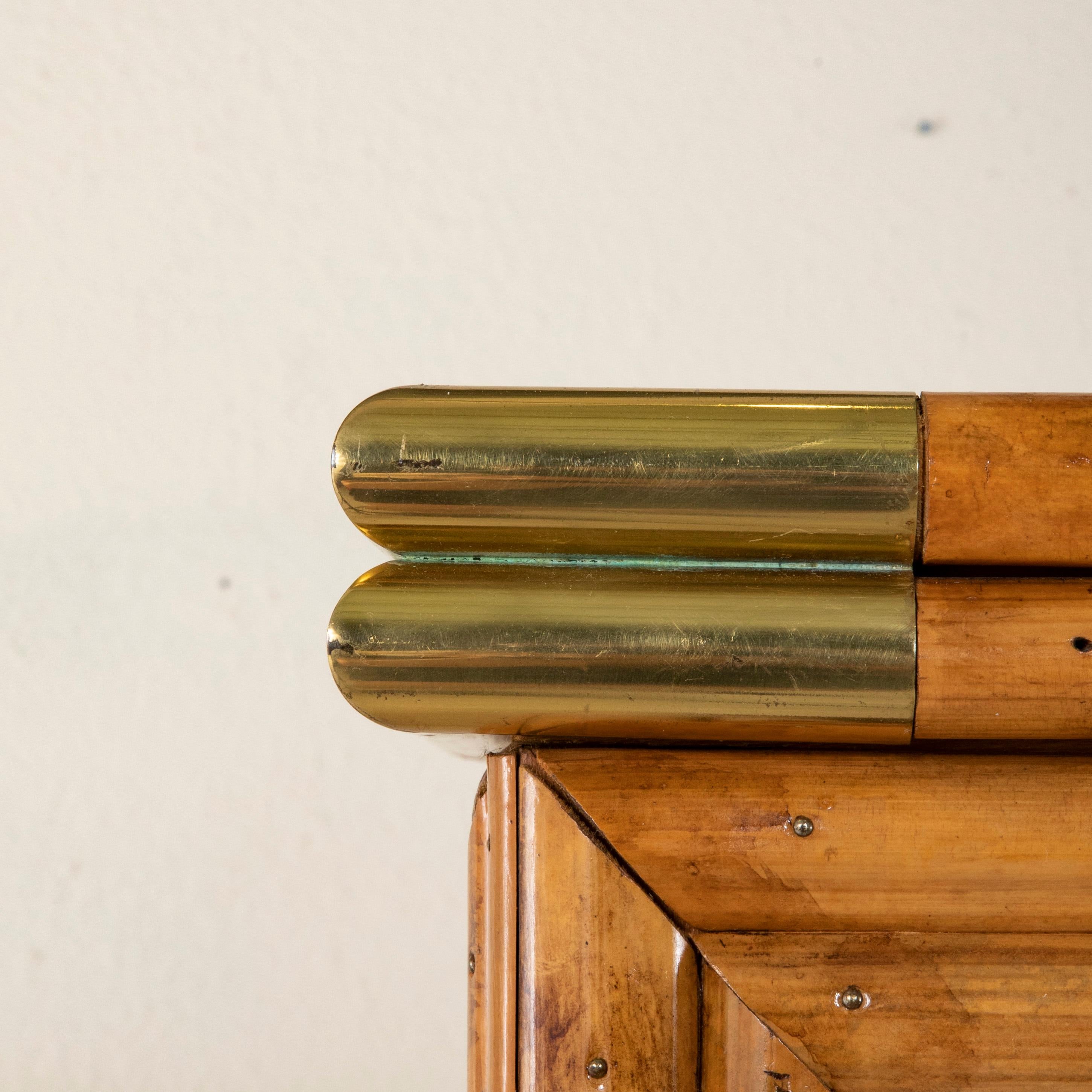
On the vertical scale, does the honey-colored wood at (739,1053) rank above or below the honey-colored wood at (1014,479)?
below

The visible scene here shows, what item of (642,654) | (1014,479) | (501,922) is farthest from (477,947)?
(1014,479)

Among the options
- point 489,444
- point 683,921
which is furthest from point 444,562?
point 683,921

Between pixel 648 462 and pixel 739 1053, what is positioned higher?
pixel 648 462

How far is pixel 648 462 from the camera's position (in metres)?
0.40

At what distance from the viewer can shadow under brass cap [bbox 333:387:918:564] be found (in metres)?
0.39

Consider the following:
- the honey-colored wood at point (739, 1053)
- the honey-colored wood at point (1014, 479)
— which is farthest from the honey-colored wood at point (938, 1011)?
the honey-colored wood at point (1014, 479)

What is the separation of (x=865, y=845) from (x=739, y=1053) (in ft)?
0.30

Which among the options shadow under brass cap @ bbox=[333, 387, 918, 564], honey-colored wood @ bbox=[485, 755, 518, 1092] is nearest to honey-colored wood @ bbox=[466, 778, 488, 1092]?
honey-colored wood @ bbox=[485, 755, 518, 1092]

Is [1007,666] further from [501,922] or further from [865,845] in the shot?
[501,922]

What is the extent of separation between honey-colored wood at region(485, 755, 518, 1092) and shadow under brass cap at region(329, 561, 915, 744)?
0.03 meters

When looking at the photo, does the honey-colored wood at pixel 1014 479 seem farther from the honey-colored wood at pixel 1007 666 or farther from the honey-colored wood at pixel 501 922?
the honey-colored wood at pixel 501 922

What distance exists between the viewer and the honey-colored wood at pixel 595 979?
39cm

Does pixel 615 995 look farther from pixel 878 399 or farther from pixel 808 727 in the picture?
pixel 878 399

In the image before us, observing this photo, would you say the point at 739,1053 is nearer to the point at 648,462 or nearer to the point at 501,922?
the point at 501,922
